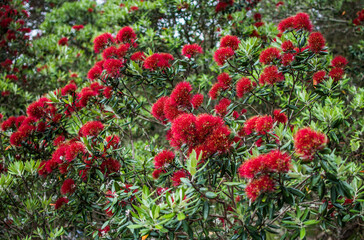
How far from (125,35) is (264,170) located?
78.6 inches

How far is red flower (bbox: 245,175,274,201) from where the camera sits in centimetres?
115

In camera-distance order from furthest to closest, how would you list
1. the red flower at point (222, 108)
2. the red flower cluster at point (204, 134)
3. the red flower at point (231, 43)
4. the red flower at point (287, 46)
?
1. the red flower at point (231, 43)
2. the red flower at point (222, 108)
3. the red flower at point (287, 46)
4. the red flower cluster at point (204, 134)

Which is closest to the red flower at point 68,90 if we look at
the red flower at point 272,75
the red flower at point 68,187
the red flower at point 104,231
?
the red flower at point 68,187

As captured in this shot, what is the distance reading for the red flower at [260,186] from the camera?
45.2 inches

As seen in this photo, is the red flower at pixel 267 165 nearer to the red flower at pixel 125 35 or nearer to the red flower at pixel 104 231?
the red flower at pixel 104 231

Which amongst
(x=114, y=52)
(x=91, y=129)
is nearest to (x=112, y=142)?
(x=91, y=129)

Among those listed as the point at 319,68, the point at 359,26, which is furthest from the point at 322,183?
the point at 359,26

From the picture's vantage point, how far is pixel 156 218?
1263 mm

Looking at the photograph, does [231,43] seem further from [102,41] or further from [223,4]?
[223,4]

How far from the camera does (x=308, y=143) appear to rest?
111 centimetres

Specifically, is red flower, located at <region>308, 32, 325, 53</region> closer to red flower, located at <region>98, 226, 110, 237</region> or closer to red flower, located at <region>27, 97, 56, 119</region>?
red flower, located at <region>98, 226, 110, 237</region>

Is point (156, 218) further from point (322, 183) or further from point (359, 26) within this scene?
point (359, 26)

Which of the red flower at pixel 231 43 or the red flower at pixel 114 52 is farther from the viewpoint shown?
the red flower at pixel 114 52

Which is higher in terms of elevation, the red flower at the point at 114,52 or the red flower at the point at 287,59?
the red flower at the point at 114,52
